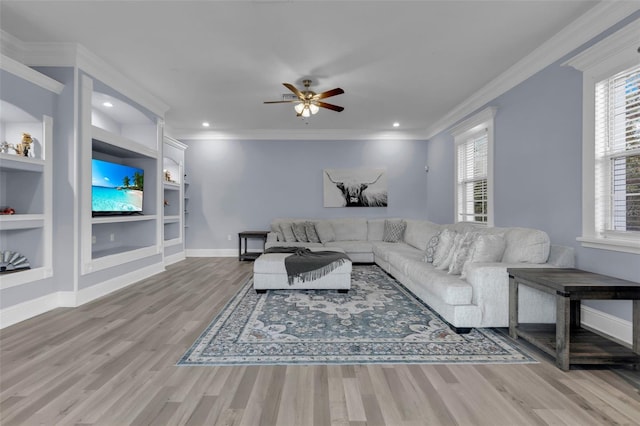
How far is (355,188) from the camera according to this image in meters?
6.93

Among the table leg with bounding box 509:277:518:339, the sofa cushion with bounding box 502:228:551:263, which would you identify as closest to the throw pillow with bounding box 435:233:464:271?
the sofa cushion with bounding box 502:228:551:263

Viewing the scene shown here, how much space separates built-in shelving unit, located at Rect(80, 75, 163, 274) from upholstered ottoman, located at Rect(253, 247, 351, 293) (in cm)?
196

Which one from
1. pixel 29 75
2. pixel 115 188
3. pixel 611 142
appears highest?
pixel 29 75

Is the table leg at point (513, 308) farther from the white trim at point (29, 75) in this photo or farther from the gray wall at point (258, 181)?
the white trim at point (29, 75)

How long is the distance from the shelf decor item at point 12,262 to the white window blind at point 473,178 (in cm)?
578

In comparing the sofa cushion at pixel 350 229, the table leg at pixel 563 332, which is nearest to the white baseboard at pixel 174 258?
the sofa cushion at pixel 350 229

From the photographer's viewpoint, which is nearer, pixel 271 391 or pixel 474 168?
pixel 271 391

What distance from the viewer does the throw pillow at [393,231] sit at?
6234mm

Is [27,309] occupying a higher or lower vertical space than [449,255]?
lower

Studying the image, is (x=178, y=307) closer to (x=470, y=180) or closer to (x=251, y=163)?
(x=251, y=163)

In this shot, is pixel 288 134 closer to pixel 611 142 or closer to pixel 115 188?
pixel 115 188

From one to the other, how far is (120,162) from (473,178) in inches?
228

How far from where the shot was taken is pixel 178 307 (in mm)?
3402

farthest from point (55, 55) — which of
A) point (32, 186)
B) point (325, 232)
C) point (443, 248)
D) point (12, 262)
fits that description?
point (443, 248)
